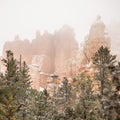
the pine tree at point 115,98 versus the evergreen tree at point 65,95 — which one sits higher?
the evergreen tree at point 65,95

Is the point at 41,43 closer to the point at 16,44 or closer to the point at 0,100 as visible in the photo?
the point at 16,44

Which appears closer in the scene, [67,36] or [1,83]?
[1,83]

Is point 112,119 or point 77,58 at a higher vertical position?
point 77,58

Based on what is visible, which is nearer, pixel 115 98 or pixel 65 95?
pixel 115 98

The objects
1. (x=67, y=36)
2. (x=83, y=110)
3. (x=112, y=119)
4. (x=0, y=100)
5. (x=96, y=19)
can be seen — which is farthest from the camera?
(x=67, y=36)

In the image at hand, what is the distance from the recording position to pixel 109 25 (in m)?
149

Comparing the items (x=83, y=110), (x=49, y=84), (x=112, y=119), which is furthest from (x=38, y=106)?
(x=49, y=84)

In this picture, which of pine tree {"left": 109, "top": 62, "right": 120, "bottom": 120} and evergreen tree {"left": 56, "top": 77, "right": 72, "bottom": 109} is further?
evergreen tree {"left": 56, "top": 77, "right": 72, "bottom": 109}

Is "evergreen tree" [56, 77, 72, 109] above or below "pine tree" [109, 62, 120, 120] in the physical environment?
above

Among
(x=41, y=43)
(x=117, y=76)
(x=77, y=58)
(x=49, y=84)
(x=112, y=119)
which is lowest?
(x=112, y=119)

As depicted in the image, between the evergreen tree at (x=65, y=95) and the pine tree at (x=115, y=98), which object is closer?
the pine tree at (x=115, y=98)

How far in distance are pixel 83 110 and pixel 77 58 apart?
84682 mm

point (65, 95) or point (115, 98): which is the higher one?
point (65, 95)

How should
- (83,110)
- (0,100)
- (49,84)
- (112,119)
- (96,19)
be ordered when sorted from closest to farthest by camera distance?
(112,119)
(83,110)
(0,100)
(49,84)
(96,19)
